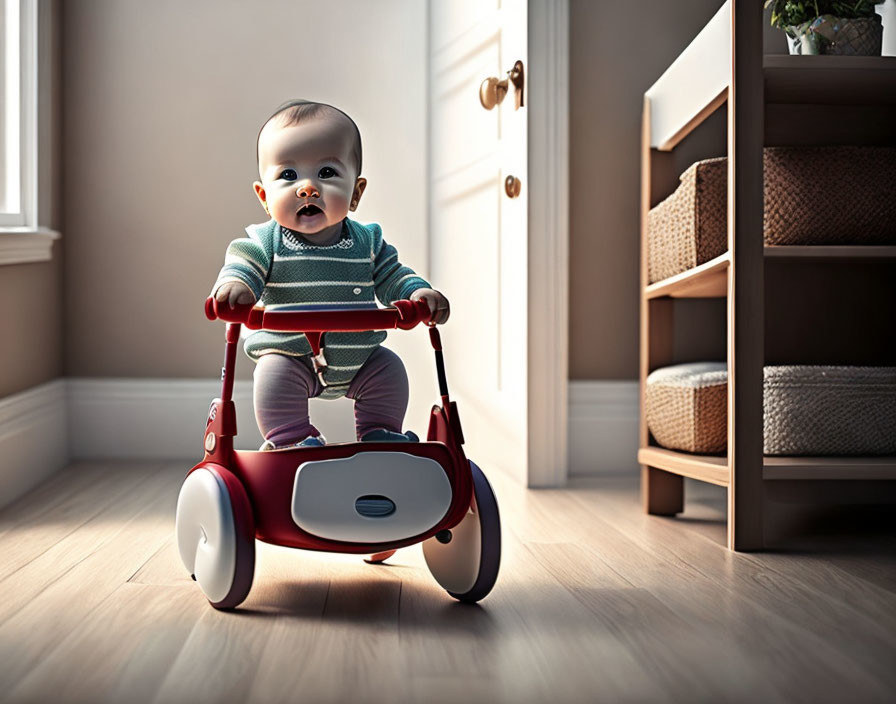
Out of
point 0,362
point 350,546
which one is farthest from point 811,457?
point 0,362

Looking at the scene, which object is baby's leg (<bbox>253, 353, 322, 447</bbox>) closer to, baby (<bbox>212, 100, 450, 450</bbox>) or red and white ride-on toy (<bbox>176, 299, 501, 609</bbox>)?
baby (<bbox>212, 100, 450, 450</bbox>)

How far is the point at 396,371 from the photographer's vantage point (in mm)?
1313

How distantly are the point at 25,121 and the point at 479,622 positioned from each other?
61.5 inches

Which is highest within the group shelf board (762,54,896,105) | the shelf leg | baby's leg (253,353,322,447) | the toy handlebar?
shelf board (762,54,896,105)

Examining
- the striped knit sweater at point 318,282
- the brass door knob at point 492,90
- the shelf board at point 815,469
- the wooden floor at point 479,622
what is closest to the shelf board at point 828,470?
the shelf board at point 815,469

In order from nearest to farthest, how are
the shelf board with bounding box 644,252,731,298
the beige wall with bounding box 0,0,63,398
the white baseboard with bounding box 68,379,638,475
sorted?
the shelf board with bounding box 644,252,731,298
the beige wall with bounding box 0,0,63,398
the white baseboard with bounding box 68,379,638,475

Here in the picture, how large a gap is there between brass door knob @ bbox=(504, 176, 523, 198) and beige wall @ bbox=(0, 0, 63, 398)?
3.45 ft

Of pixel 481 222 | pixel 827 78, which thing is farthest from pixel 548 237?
pixel 827 78

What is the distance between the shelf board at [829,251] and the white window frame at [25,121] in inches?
58.1

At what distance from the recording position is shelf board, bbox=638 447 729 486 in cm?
145

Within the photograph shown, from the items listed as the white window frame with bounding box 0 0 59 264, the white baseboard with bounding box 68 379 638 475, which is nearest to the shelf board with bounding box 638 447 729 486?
the white baseboard with bounding box 68 379 638 475

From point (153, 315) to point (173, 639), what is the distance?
1488mm

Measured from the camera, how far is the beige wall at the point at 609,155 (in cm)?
212

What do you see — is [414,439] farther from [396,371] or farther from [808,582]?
[808,582]
